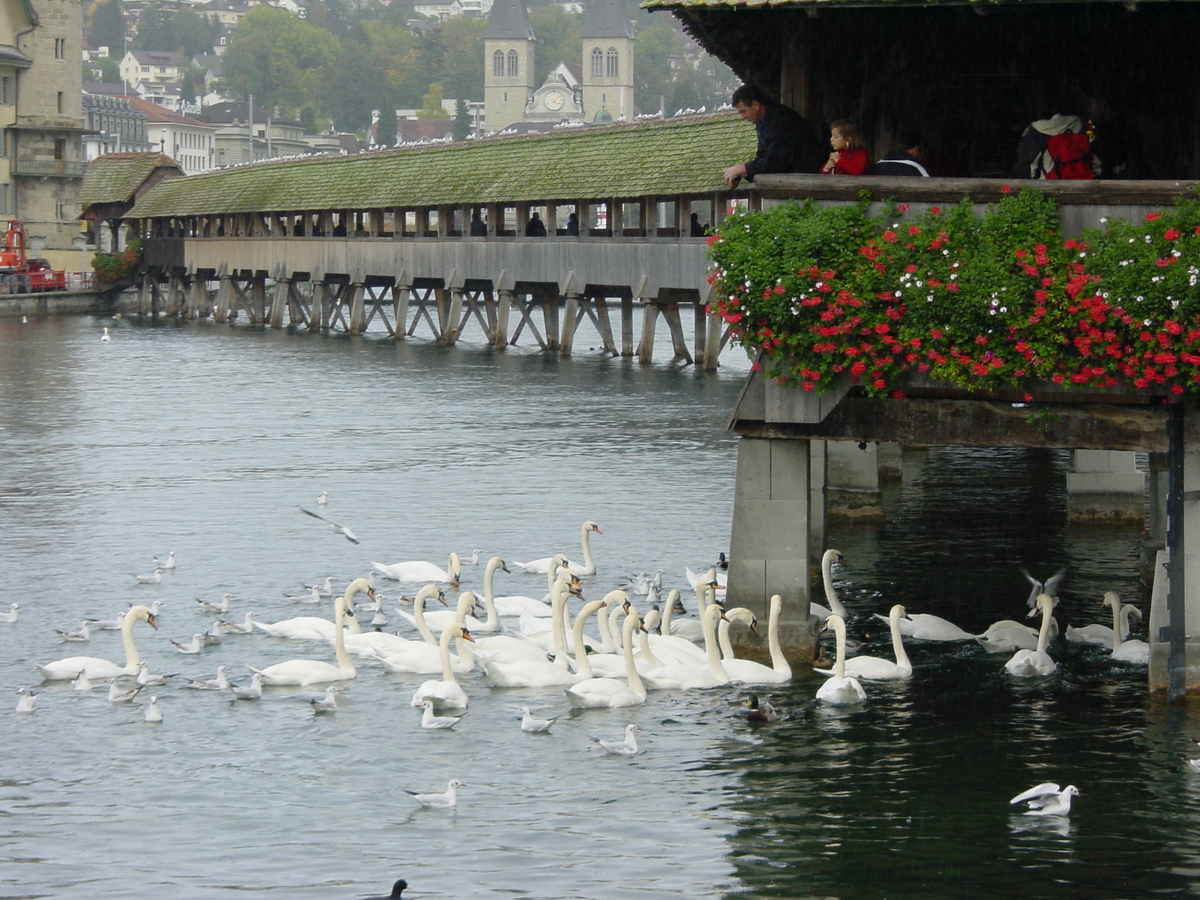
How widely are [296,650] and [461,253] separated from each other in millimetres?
38600

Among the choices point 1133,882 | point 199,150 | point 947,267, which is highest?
point 199,150

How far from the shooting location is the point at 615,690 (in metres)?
13.7

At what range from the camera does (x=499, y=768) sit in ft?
40.2

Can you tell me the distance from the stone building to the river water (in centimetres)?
6084

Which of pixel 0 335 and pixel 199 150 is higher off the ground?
pixel 199 150

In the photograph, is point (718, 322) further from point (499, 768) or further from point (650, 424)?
point (499, 768)

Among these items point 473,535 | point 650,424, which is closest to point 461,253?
point 650,424

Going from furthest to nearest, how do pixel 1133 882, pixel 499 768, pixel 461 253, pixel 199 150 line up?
pixel 199 150
pixel 461 253
pixel 499 768
pixel 1133 882

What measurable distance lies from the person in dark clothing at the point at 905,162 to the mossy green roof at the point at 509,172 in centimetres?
2421

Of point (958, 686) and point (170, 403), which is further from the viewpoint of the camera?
point (170, 403)

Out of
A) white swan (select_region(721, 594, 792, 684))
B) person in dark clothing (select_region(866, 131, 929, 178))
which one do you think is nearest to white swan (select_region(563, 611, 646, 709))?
white swan (select_region(721, 594, 792, 684))

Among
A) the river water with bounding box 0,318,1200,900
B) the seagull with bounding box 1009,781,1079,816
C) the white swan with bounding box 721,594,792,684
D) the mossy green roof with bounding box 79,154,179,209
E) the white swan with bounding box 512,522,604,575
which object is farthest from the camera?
the mossy green roof with bounding box 79,154,179,209

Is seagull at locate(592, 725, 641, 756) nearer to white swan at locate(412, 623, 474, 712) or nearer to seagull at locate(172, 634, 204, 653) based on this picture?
white swan at locate(412, 623, 474, 712)

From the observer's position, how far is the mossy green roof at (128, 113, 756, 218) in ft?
140
